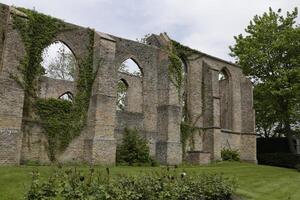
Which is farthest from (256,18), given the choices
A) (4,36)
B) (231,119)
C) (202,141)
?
(4,36)

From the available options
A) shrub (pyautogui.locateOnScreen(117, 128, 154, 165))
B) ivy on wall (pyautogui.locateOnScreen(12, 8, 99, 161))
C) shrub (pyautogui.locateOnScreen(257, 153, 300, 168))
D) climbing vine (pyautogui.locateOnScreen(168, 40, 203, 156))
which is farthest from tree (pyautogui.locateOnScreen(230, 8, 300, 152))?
ivy on wall (pyautogui.locateOnScreen(12, 8, 99, 161))

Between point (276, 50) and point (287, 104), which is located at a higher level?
point (276, 50)

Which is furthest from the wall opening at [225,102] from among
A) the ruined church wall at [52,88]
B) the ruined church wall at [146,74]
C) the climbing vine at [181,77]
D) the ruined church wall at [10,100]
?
the ruined church wall at [10,100]

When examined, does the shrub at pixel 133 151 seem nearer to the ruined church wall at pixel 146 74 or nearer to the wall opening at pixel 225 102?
the ruined church wall at pixel 146 74

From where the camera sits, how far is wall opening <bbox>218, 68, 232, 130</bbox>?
88.1ft

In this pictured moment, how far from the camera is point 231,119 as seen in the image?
2677 centimetres

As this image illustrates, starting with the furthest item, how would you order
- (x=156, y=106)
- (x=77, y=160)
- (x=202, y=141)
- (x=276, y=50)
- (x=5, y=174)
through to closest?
(x=276, y=50), (x=202, y=141), (x=156, y=106), (x=77, y=160), (x=5, y=174)

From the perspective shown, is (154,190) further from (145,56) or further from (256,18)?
(256,18)

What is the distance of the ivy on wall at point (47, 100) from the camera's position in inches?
649

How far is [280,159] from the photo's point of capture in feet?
89.1

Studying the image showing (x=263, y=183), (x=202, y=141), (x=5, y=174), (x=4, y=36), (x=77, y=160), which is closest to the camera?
(x=5, y=174)

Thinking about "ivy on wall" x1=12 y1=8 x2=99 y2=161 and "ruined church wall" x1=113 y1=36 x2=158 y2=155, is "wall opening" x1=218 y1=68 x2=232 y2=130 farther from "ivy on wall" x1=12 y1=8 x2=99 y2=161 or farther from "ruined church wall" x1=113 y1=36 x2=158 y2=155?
"ivy on wall" x1=12 y1=8 x2=99 y2=161

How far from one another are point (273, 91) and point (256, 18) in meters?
6.31

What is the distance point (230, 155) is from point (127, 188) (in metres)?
18.1
